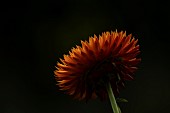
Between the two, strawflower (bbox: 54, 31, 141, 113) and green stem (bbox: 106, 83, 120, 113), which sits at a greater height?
strawflower (bbox: 54, 31, 141, 113)

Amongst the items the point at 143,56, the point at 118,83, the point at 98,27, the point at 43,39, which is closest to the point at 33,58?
the point at 43,39

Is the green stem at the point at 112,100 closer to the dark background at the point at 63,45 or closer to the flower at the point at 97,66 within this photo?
the flower at the point at 97,66

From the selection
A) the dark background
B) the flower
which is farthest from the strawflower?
the dark background

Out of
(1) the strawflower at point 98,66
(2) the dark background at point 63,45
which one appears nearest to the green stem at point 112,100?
(1) the strawflower at point 98,66

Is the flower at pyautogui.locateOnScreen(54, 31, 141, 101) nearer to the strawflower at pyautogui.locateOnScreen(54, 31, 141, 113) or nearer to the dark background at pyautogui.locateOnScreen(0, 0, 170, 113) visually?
the strawflower at pyautogui.locateOnScreen(54, 31, 141, 113)

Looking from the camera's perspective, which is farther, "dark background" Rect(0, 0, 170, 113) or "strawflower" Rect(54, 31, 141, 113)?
"dark background" Rect(0, 0, 170, 113)

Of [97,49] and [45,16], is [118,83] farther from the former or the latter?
[45,16]

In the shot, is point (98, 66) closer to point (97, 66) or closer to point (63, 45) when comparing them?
point (97, 66)
